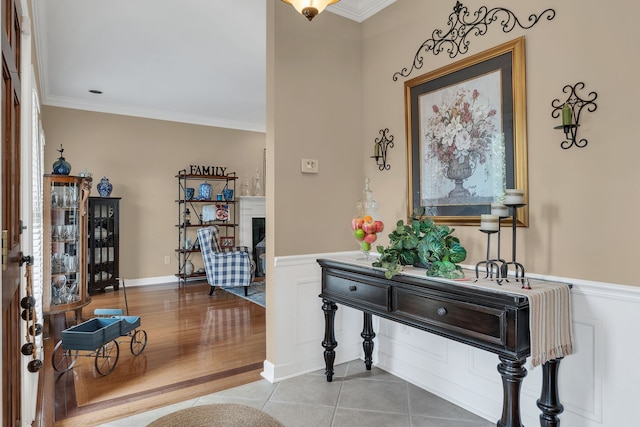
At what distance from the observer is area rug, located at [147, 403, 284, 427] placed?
Result: 2.03m

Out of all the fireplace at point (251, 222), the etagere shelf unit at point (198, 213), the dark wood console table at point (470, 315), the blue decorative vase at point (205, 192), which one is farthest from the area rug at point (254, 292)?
the dark wood console table at point (470, 315)

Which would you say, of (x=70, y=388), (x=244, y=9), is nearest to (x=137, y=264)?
(x=70, y=388)

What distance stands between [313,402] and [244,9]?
292 centimetres

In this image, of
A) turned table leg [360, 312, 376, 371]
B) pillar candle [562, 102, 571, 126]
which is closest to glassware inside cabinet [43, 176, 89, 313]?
turned table leg [360, 312, 376, 371]

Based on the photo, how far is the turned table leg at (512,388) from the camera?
1.57 m

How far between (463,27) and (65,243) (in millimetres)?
4201

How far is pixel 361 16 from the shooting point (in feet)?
9.86

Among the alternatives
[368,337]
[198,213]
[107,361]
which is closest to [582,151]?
[368,337]

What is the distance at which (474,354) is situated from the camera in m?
2.24

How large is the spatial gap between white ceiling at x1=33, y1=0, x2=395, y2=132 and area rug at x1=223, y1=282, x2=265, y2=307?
2.75 metres

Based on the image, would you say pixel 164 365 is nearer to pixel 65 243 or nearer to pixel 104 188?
pixel 65 243

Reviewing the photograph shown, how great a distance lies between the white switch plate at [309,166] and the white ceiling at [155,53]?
106 centimetres

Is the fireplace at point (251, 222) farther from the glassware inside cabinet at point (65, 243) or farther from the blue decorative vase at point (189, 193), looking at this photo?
the glassware inside cabinet at point (65, 243)

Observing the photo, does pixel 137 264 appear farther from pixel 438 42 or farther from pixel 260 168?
pixel 438 42
